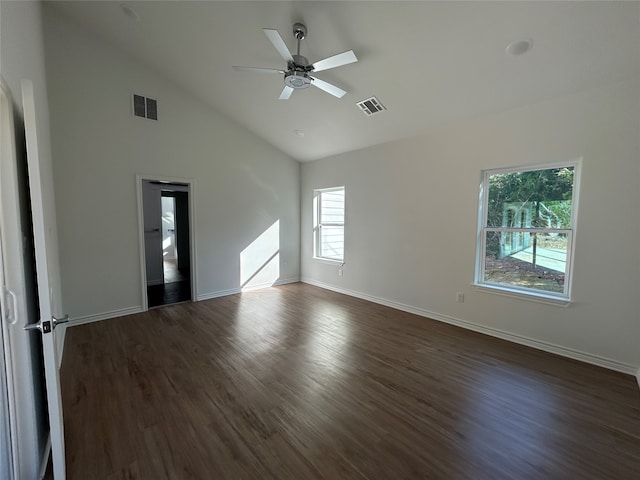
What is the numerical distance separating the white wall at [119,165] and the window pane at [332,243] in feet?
5.53

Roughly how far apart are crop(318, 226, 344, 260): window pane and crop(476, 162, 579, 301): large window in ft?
8.23

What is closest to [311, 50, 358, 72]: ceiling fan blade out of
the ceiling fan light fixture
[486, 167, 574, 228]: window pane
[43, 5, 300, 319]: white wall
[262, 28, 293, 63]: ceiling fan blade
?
the ceiling fan light fixture

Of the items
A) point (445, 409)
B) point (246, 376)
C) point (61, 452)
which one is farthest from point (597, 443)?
point (61, 452)

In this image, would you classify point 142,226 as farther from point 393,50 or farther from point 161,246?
point 393,50

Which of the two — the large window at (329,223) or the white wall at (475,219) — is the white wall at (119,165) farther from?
the white wall at (475,219)

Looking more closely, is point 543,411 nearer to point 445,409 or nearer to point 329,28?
point 445,409

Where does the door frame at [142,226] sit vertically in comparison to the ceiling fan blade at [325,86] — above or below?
below

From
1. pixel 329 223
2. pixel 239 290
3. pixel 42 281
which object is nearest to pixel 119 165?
pixel 239 290

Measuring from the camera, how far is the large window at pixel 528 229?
2951mm

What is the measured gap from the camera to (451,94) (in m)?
3.11

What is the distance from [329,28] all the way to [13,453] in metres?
3.69

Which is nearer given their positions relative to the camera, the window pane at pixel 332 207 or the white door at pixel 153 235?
the window pane at pixel 332 207

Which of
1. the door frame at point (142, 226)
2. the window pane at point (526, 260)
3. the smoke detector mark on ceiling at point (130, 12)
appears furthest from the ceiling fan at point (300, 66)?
the window pane at point (526, 260)

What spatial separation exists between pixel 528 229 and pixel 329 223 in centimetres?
332
